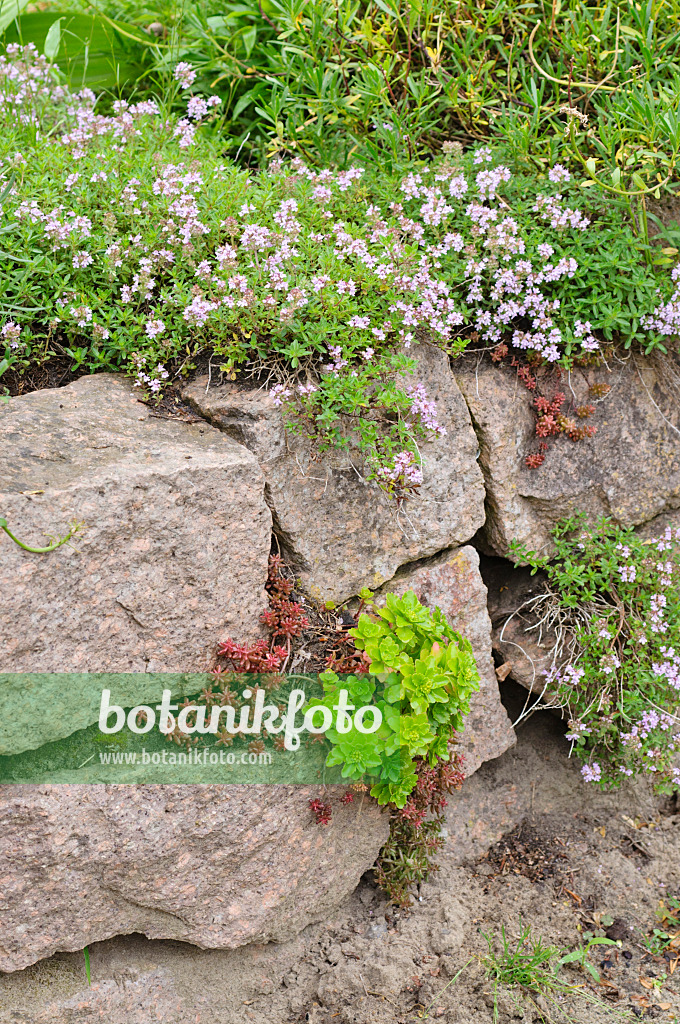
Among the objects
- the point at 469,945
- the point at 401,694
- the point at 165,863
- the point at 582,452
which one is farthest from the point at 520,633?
the point at 165,863

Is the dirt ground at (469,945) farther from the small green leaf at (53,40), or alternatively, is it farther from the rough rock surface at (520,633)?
the small green leaf at (53,40)

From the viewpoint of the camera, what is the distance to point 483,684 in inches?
128

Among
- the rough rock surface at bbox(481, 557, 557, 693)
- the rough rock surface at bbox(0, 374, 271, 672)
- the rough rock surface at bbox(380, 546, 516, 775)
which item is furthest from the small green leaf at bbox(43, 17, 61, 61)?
the rough rock surface at bbox(481, 557, 557, 693)

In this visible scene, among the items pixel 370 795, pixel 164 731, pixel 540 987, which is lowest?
pixel 540 987

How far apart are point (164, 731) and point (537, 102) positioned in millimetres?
→ 2732

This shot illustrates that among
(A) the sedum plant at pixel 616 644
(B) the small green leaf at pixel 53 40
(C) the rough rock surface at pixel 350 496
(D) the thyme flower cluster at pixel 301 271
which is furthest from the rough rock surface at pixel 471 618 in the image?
(B) the small green leaf at pixel 53 40

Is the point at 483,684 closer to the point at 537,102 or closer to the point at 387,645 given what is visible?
the point at 387,645

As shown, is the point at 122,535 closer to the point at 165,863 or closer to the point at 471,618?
the point at 165,863

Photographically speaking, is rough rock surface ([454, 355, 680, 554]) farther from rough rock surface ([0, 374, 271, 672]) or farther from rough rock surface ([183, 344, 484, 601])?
rough rock surface ([0, 374, 271, 672])

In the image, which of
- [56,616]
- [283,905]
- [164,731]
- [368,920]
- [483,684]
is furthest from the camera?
[483,684]

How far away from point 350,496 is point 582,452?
1.05 m

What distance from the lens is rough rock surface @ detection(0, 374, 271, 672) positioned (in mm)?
2334

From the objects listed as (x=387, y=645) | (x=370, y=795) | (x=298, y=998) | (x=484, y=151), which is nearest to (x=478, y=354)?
(x=484, y=151)

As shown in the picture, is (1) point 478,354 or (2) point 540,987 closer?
(2) point 540,987
